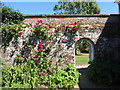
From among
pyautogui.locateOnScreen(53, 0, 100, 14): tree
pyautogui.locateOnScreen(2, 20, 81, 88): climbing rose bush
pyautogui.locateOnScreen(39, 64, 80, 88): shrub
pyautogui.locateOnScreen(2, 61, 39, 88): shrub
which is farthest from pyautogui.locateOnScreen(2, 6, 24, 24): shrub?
pyautogui.locateOnScreen(53, 0, 100, 14): tree

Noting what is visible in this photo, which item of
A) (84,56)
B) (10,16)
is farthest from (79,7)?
(10,16)

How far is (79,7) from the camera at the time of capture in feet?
74.3

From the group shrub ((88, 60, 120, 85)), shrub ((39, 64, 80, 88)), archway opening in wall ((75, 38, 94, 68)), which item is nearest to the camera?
shrub ((39, 64, 80, 88))

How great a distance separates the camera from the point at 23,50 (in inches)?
202

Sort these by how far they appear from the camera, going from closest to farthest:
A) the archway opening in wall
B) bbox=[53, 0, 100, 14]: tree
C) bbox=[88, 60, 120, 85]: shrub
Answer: bbox=[88, 60, 120, 85]: shrub → the archway opening in wall → bbox=[53, 0, 100, 14]: tree

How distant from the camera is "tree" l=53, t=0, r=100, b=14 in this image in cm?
2179

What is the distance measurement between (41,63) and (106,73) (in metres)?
2.75

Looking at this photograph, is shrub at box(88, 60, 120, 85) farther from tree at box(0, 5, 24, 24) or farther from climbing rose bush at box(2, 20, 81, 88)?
tree at box(0, 5, 24, 24)

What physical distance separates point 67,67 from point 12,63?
8.14ft

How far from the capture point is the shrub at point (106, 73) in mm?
4586

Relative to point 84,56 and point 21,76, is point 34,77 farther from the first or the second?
point 84,56

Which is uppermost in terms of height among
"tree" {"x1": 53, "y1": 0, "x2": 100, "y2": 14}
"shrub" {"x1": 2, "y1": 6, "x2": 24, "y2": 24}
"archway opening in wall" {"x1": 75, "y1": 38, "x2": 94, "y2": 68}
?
"tree" {"x1": 53, "y1": 0, "x2": 100, "y2": 14}

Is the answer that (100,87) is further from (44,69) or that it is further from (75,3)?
(75,3)

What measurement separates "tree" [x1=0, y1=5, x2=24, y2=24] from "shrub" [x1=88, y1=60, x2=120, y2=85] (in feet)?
15.0
